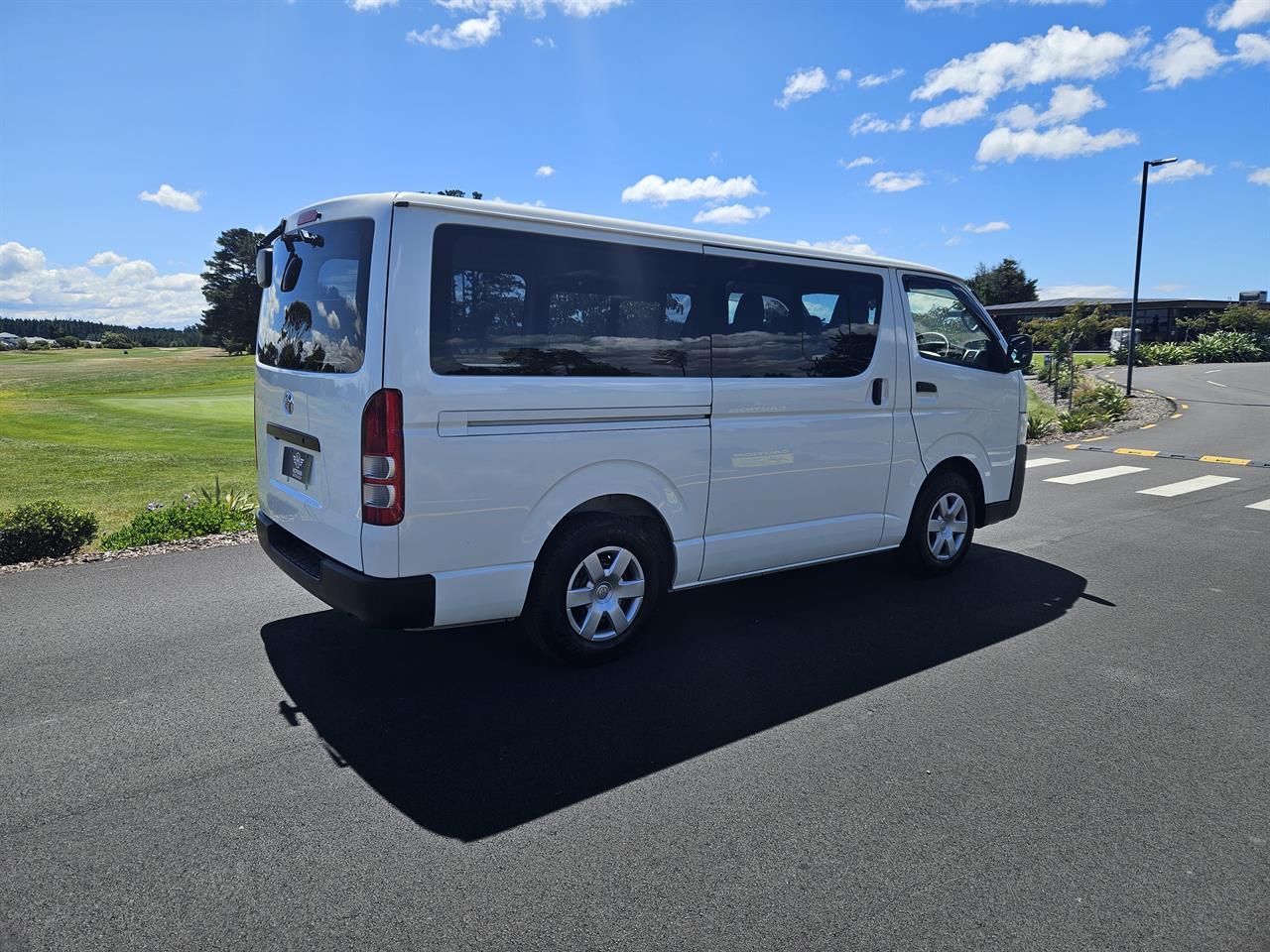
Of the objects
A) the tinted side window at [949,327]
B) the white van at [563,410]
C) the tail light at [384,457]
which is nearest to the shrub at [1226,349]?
the tinted side window at [949,327]

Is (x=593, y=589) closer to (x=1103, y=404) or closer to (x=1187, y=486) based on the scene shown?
(x=1187, y=486)

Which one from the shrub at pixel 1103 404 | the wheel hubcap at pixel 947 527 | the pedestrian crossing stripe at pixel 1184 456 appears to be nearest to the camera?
the wheel hubcap at pixel 947 527

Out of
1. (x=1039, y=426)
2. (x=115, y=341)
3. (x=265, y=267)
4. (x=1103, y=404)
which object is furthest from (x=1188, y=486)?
(x=115, y=341)

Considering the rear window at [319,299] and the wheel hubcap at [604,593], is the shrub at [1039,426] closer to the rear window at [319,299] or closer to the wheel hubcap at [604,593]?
the wheel hubcap at [604,593]

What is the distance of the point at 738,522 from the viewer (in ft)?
15.3

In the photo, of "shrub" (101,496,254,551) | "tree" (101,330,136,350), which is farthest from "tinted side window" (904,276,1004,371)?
"tree" (101,330,136,350)

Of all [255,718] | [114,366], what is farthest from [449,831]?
[114,366]

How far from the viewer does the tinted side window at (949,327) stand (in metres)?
5.50

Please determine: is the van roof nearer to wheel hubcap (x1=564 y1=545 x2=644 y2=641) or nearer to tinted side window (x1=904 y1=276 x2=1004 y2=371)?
tinted side window (x1=904 y1=276 x2=1004 y2=371)

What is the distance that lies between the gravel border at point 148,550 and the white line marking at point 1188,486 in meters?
9.84

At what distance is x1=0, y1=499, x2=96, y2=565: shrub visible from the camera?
6227 mm

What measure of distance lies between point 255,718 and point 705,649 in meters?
2.30

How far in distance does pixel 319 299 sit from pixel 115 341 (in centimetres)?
7556

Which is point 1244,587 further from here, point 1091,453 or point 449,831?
point 1091,453
